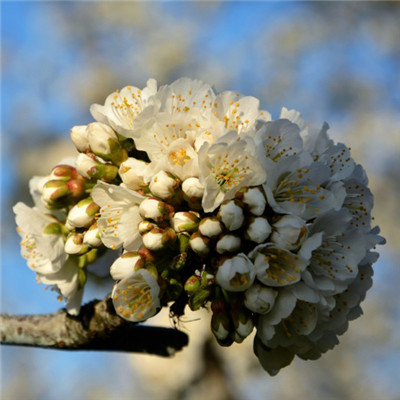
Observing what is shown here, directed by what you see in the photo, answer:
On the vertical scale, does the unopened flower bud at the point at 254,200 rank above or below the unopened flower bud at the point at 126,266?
above

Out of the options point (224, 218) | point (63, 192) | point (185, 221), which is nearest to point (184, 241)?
point (185, 221)

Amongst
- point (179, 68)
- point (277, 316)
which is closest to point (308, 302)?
point (277, 316)

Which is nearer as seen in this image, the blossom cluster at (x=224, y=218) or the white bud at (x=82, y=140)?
the blossom cluster at (x=224, y=218)

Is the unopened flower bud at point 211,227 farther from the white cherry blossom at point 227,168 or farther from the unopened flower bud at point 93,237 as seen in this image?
the unopened flower bud at point 93,237

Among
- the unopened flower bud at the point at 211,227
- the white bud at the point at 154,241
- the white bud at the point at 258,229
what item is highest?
the white bud at the point at 258,229

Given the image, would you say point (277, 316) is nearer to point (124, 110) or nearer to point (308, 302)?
point (308, 302)

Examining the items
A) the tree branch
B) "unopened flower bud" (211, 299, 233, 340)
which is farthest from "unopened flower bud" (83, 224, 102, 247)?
"unopened flower bud" (211, 299, 233, 340)

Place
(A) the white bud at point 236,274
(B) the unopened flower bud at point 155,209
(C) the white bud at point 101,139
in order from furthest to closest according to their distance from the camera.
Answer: (C) the white bud at point 101,139 → (B) the unopened flower bud at point 155,209 → (A) the white bud at point 236,274

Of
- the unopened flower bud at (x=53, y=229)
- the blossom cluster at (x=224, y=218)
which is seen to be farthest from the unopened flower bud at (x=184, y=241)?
the unopened flower bud at (x=53, y=229)

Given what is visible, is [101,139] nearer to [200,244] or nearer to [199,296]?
[200,244]
